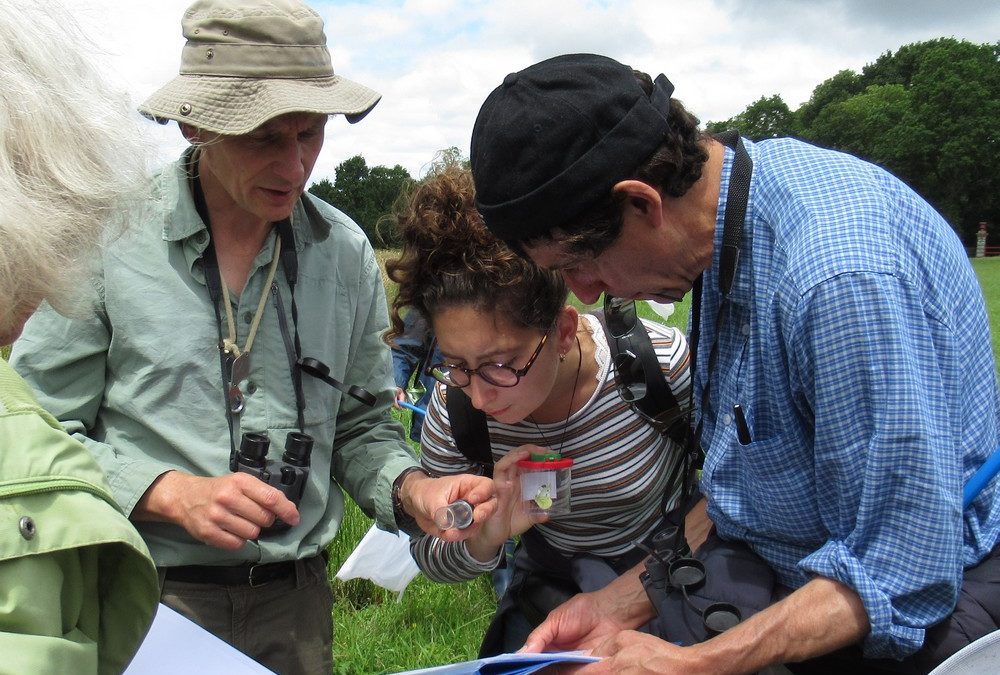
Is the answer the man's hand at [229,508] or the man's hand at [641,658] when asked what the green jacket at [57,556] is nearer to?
the man's hand at [229,508]

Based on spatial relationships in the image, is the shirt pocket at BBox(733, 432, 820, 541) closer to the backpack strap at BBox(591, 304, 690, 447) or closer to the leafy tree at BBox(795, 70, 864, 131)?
the backpack strap at BBox(591, 304, 690, 447)

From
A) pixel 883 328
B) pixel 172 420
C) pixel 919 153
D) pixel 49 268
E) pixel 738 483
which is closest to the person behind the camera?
pixel 49 268

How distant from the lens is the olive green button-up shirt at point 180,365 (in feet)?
7.56

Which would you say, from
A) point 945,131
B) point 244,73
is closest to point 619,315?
point 244,73

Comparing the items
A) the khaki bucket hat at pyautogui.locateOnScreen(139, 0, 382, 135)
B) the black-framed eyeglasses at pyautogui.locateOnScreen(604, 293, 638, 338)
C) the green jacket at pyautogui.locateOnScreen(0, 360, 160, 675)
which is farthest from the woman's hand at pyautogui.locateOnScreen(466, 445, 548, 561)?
the green jacket at pyautogui.locateOnScreen(0, 360, 160, 675)

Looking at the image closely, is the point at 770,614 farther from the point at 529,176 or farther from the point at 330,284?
the point at 330,284

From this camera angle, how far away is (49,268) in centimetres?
122

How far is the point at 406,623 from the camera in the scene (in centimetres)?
420

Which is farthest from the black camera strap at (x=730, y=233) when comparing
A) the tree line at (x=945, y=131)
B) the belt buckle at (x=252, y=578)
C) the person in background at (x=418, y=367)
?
the tree line at (x=945, y=131)

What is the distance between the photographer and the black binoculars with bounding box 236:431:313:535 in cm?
226

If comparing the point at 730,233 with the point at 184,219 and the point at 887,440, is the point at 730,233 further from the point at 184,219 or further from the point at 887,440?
the point at 184,219

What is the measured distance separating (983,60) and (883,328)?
241ft

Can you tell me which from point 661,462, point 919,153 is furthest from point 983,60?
point 661,462

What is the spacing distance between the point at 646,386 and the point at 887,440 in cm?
95
